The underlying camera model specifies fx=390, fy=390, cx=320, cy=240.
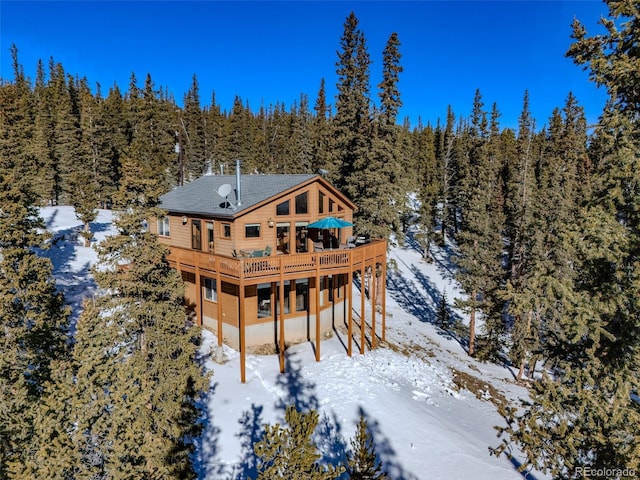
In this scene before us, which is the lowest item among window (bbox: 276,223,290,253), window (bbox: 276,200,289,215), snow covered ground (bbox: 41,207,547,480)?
snow covered ground (bbox: 41,207,547,480)

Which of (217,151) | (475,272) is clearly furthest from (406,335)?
(217,151)

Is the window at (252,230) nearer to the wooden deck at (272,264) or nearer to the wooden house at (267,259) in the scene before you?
the wooden house at (267,259)

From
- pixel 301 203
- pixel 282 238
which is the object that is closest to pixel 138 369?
pixel 282 238

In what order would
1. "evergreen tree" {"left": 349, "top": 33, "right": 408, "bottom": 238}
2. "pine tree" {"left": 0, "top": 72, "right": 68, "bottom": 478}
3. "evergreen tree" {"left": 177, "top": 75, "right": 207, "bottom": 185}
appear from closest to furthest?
1. "pine tree" {"left": 0, "top": 72, "right": 68, "bottom": 478}
2. "evergreen tree" {"left": 349, "top": 33, "right": 408, "bottom": 238}
3. "evergreen tree" {"left": 177, "top": 75, "right": 207, "bottom": 185}

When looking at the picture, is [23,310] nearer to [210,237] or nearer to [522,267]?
[210,237]

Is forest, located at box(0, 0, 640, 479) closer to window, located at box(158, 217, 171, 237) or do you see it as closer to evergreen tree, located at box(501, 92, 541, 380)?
evergreen tree, located at box(501, 92, 541, 380)

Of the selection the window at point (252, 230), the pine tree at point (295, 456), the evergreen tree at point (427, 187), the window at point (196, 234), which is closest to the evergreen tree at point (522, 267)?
the pine tree at point (295, 456)

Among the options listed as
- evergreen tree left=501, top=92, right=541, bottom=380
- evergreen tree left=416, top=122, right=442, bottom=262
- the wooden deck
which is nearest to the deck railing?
the wooden deck
